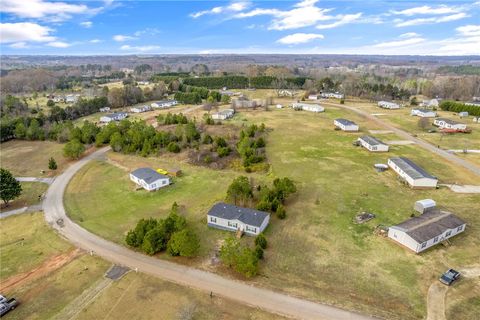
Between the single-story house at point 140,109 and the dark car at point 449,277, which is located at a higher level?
the single-story house at point 140,109

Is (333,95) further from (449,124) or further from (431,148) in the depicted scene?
(431,148)

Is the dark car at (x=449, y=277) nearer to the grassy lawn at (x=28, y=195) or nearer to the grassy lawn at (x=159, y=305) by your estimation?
the grassy lawn at (x=159, y=305)

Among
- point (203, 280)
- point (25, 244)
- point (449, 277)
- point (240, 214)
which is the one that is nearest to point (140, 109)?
point (25, 244)

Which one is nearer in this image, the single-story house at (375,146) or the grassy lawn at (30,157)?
the grassy lawn at (30,157)

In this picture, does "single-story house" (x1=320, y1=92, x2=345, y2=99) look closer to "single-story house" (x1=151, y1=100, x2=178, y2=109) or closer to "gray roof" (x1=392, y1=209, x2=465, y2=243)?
"single-story house" (x1=151, y1=100, x2=178, y2=109)

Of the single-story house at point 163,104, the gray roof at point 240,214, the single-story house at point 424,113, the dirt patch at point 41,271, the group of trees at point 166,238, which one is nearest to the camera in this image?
the dirt patch at point 41,271

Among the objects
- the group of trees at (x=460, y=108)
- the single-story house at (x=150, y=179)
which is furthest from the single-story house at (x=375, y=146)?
the group of trees at (x=460, y=108)

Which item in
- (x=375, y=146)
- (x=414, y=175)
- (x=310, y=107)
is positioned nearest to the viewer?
(x=414, y=175)
